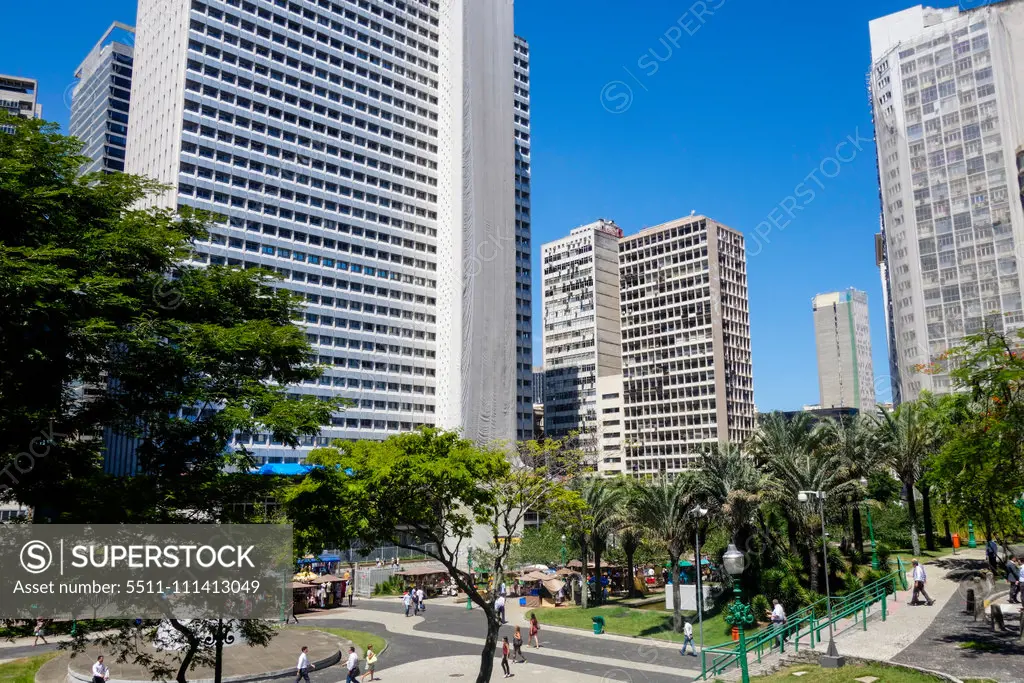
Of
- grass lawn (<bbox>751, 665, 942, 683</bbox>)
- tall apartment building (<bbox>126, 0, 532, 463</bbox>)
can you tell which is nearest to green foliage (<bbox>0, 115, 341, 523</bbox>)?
grass lawn (<bbox>751, 665, 942, 683</bbox>)

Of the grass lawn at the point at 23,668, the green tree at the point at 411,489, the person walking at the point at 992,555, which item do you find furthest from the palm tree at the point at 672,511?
the grass lawn at the point at 23,668

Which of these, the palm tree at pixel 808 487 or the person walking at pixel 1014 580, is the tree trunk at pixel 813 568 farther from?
the person walking at pixel 1014 580

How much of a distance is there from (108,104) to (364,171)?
7715cm

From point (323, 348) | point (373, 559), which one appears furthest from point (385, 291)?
point (373, 559)

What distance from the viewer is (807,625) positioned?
3216cm

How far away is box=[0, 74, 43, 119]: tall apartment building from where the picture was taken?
146m

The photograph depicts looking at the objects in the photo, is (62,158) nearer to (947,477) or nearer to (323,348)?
(947,477)

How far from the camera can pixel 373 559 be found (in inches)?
3260

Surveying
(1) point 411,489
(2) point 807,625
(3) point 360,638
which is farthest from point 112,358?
(2) point 807,625

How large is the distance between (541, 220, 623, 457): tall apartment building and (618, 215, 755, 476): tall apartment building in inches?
219

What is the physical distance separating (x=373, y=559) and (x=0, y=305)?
2785 inches

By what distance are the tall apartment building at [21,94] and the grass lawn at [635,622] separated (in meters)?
149

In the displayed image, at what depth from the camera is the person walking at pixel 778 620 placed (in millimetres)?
28453

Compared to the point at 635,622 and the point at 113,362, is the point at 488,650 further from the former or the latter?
the point at 635,622
